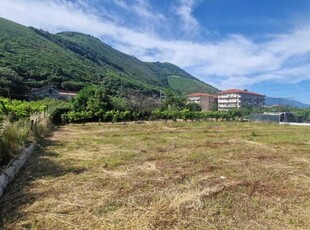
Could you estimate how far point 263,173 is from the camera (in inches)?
218

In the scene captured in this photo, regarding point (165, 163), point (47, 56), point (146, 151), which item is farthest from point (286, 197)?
point (47, 56)

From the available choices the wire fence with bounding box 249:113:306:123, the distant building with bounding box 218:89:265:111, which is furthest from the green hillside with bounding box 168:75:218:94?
the wire fence with bounding box 249:113:306:123

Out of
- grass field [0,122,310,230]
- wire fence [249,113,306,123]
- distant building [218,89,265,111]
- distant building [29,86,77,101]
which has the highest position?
distant building [218,89,265,111]

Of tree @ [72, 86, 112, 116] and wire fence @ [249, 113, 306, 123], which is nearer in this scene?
tree @ [72, 86, 112, 116]

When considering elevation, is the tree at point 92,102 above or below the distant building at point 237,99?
below

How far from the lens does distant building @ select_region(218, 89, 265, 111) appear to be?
95062mm

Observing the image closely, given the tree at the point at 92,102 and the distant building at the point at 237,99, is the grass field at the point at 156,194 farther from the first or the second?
the distant building at the point at 237,99

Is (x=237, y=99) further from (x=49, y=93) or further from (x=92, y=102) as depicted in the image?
(x=92, y=102)

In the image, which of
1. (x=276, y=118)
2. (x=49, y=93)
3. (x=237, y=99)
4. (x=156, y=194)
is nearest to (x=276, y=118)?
(x=276, y=118)

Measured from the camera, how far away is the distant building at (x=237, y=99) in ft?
312

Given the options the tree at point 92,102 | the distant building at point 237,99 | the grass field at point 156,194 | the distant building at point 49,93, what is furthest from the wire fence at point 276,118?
the distant building at point 237,99

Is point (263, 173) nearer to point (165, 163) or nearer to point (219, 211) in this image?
point (165, 163)

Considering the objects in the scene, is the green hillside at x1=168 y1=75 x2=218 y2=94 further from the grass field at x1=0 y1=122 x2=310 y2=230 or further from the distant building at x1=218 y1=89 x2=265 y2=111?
→ the grass field at x1=0 y1=122 x2=310 y2=230

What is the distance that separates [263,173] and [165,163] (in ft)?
6.93
